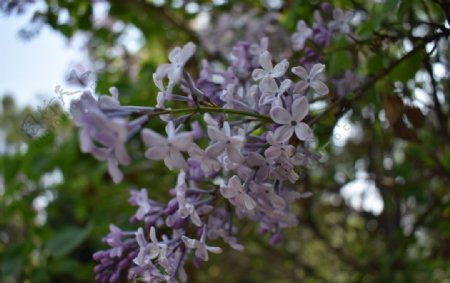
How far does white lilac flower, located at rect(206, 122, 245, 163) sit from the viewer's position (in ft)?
2.21

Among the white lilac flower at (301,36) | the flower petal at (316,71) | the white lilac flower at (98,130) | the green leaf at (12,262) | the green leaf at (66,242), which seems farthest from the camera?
the green leaf at (12,262)

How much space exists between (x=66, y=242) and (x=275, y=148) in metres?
1.18

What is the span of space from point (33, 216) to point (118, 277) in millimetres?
1439

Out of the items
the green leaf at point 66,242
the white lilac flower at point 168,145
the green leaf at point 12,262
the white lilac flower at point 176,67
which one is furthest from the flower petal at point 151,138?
the green leaf at point 12,262

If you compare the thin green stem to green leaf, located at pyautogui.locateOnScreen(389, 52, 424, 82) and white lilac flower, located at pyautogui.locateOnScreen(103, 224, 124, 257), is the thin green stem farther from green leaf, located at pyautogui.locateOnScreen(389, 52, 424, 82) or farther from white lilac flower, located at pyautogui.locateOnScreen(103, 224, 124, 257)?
green leaf, located at pyautogui.locateOnScreen(389, 52, 424, 82)

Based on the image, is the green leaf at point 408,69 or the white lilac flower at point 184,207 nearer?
the white lilac flower at point 184,207

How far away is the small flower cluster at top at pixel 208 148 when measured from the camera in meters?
0.63

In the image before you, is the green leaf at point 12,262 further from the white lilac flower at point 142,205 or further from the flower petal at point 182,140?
the flower petal at point 182,140

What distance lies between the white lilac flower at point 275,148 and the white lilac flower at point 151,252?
0.22 m

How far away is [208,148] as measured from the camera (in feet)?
2.25

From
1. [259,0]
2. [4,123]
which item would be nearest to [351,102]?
[259,0]

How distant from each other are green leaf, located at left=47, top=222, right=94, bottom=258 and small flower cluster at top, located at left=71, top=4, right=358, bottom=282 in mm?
757

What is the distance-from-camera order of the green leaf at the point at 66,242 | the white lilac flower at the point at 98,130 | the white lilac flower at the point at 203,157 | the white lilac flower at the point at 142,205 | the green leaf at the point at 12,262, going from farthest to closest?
1. the green leaf at the point at 12,262
2. the green leaf at the point at 66,242
3. the white lilac flower at the point at 142,205
4. the white lilac flower at the point at 203,157
5. the white lilac flower at the point at 98,130

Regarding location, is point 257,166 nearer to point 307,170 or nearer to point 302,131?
point 302,131
